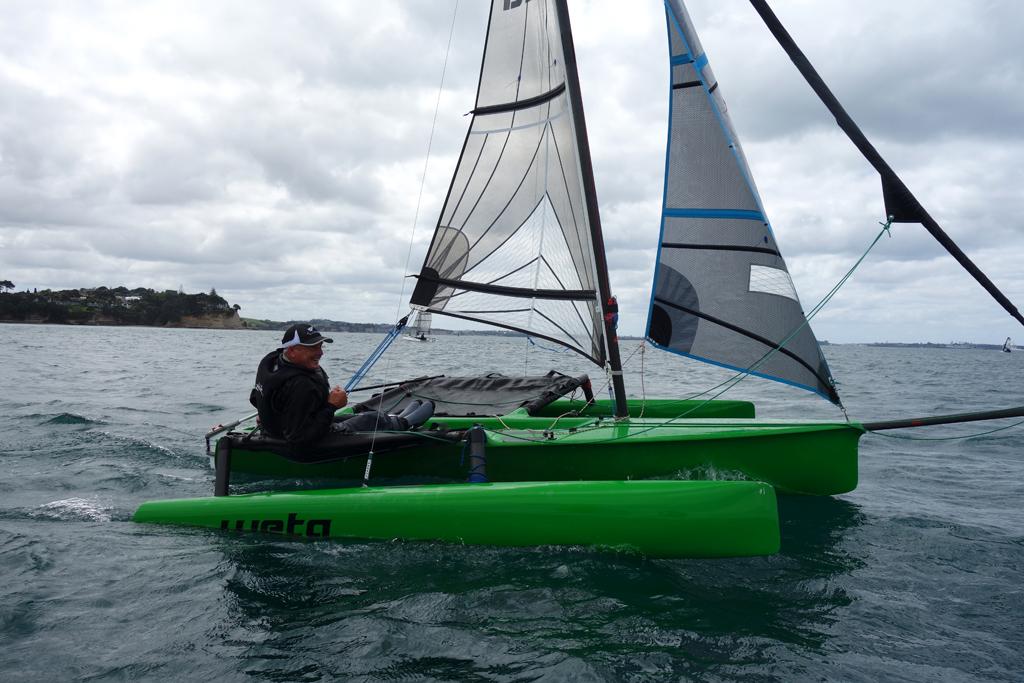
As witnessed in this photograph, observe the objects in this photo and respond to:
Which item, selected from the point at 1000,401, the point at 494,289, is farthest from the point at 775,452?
the point at 1000,401

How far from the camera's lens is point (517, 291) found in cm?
598

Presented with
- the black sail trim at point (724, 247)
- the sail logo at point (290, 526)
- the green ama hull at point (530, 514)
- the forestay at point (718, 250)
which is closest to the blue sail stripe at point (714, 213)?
the forestay at point (718, 250)

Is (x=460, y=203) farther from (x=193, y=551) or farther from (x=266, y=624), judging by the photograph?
(x=266, y=624)

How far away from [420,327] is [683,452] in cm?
265

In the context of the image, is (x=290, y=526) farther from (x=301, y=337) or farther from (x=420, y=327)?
(x=420, y=327)

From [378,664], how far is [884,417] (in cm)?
1013

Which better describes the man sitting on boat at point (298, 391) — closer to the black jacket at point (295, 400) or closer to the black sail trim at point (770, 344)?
the black jacket at point (295, 400)

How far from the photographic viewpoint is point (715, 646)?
309 centimetres

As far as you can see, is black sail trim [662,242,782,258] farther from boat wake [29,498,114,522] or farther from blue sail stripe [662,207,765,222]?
boat wake [29,498,114,522]

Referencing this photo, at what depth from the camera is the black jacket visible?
15.5ft

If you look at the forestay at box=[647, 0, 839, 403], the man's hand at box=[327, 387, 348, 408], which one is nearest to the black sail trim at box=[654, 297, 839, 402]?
the forestay at box=[647, 0, 839, 403]

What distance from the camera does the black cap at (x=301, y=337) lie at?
4688 millimetres

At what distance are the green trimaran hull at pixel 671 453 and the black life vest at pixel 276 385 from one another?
409 mm

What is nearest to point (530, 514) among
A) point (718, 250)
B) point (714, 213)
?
point (718, 250)
